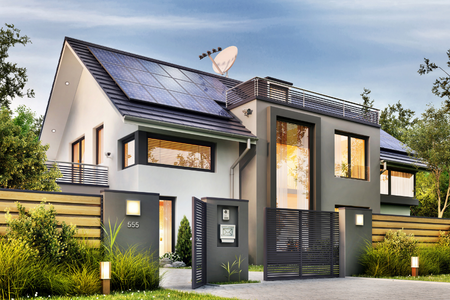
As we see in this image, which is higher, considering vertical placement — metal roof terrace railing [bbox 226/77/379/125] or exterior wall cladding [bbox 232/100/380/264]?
metal roof terrace railing [bbox 226/77/379/125]

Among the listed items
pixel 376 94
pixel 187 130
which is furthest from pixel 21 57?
pixel 376 94

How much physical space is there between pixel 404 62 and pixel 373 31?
2048 cm

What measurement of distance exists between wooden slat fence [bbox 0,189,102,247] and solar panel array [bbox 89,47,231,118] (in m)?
7.41

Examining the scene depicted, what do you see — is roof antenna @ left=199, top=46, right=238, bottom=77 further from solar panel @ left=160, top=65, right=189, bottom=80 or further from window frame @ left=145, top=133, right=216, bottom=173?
window frame @ left=145, top=133, right=216, bottom=173

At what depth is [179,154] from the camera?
1519 cm

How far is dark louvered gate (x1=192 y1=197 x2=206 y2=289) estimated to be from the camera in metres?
8.11

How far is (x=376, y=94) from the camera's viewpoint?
1837 inches

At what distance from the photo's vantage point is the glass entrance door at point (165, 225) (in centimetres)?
1438

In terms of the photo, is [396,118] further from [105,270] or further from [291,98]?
[105,270]

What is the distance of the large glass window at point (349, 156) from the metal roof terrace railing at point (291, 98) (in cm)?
95

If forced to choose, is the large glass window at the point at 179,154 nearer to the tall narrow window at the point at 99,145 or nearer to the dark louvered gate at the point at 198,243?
the tall narrow window at the point at 99,145

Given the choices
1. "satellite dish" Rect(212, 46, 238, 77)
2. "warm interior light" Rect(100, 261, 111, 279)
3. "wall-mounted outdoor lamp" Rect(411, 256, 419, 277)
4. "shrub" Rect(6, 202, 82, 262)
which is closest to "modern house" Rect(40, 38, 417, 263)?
"satellite dish" Rect(212, 46, 238, 77)

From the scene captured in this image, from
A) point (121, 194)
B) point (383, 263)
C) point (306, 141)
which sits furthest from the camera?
point (306, 141)

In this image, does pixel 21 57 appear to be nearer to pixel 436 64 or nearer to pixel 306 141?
pixel 306 141
